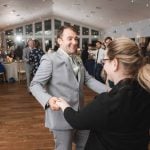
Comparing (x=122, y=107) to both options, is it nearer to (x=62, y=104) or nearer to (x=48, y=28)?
(x=62, y=104)

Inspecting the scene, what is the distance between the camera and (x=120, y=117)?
3.68 feet

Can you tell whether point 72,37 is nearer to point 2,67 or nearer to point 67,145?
point 67,145

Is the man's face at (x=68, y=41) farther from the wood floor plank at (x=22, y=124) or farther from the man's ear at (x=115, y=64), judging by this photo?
the wood floor plank at (x=22, y=124)

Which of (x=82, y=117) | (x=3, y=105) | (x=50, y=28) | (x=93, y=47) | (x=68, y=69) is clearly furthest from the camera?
(x=50, y=28)

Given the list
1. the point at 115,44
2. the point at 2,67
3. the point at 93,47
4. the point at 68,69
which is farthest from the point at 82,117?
the point at 93,47

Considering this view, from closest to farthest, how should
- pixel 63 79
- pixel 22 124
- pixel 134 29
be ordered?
pixel 63 79 < pixel 22 124 < pixel 134 29

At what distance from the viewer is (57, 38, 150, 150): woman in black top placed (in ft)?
3.67

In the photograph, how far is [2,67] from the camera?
30.9 feet

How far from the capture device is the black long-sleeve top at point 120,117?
1.12 m

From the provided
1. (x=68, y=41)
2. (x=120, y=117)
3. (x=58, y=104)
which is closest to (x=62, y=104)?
(x=58, y=104)

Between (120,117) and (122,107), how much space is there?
4cm

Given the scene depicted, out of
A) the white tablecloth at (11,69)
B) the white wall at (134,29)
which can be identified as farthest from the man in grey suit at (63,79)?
the white wall at (134,29)

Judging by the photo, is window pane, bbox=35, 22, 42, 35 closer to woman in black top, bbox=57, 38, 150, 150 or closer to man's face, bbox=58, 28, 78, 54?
man's face, bbox=58, 28, 78, 54

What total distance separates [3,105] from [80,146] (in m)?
4.41
